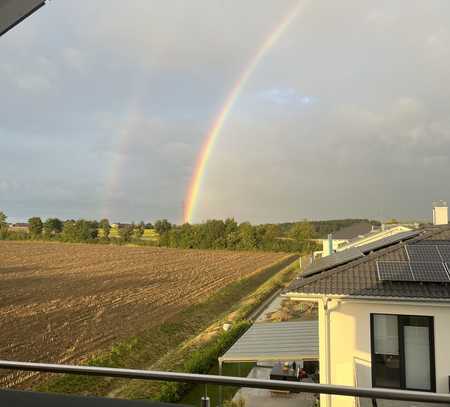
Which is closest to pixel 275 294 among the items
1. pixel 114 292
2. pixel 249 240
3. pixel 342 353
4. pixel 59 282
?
pixel 114 292

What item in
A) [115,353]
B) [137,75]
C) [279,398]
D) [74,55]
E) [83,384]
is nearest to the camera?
[279,398]

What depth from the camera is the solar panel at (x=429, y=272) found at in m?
4.01

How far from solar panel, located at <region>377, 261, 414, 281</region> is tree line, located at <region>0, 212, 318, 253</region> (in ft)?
110

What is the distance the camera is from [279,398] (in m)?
6.15

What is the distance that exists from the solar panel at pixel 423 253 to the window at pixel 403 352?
846 mm

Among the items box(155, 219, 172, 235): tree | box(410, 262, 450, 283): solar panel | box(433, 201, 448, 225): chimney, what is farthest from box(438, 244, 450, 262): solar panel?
box(155, 219, 172, 235): tree

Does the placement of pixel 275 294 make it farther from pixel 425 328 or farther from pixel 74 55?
pixel 425 328

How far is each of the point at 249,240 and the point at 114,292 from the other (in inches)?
931

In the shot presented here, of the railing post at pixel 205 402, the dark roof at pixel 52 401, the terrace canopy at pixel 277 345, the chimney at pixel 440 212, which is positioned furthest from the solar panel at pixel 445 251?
the chimney at pixel 440 212

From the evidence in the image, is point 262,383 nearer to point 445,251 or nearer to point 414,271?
point 414,271

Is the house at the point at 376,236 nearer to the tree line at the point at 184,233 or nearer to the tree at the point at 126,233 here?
the tree line at the point at 184,233

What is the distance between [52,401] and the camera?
1.62 meters

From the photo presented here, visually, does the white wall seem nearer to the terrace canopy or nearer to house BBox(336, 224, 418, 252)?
the terrace canopy

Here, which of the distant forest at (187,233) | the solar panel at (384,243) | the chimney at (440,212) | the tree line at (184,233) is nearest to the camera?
the solar panel at (384,243)
